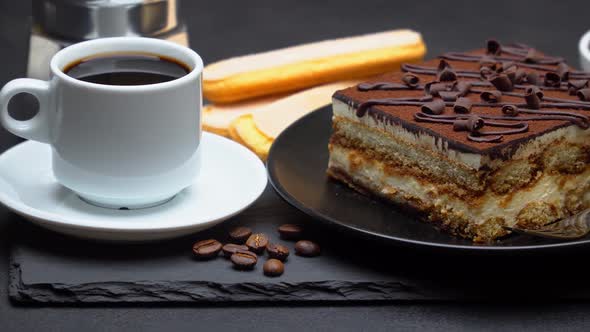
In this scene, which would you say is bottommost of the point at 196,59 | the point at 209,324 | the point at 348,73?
the point at 209,324

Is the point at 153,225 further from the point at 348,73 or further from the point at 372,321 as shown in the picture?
the point at 348,73

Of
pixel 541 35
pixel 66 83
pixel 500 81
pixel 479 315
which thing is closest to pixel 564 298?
pixel 479 315

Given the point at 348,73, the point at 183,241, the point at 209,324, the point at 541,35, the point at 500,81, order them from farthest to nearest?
the point at 541,35 < the point at 348,73 < the point at 500,81 < the point at 183,241 < the point at 209,324

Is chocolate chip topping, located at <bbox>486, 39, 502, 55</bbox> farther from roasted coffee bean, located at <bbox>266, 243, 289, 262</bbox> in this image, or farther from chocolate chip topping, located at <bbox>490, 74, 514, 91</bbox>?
roasted coffee bean, located at <bbox>266, 243, 289, 262</bbox>

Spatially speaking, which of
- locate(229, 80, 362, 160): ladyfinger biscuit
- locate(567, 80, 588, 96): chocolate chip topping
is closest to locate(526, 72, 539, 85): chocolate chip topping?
locate(567, 80, 588, 96): chocolate chip topping

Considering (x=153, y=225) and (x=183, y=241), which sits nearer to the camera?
(x=153, y=225)

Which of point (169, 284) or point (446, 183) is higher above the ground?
point (446, 183)

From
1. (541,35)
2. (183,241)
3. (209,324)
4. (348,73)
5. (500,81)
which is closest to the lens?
(209,324)
